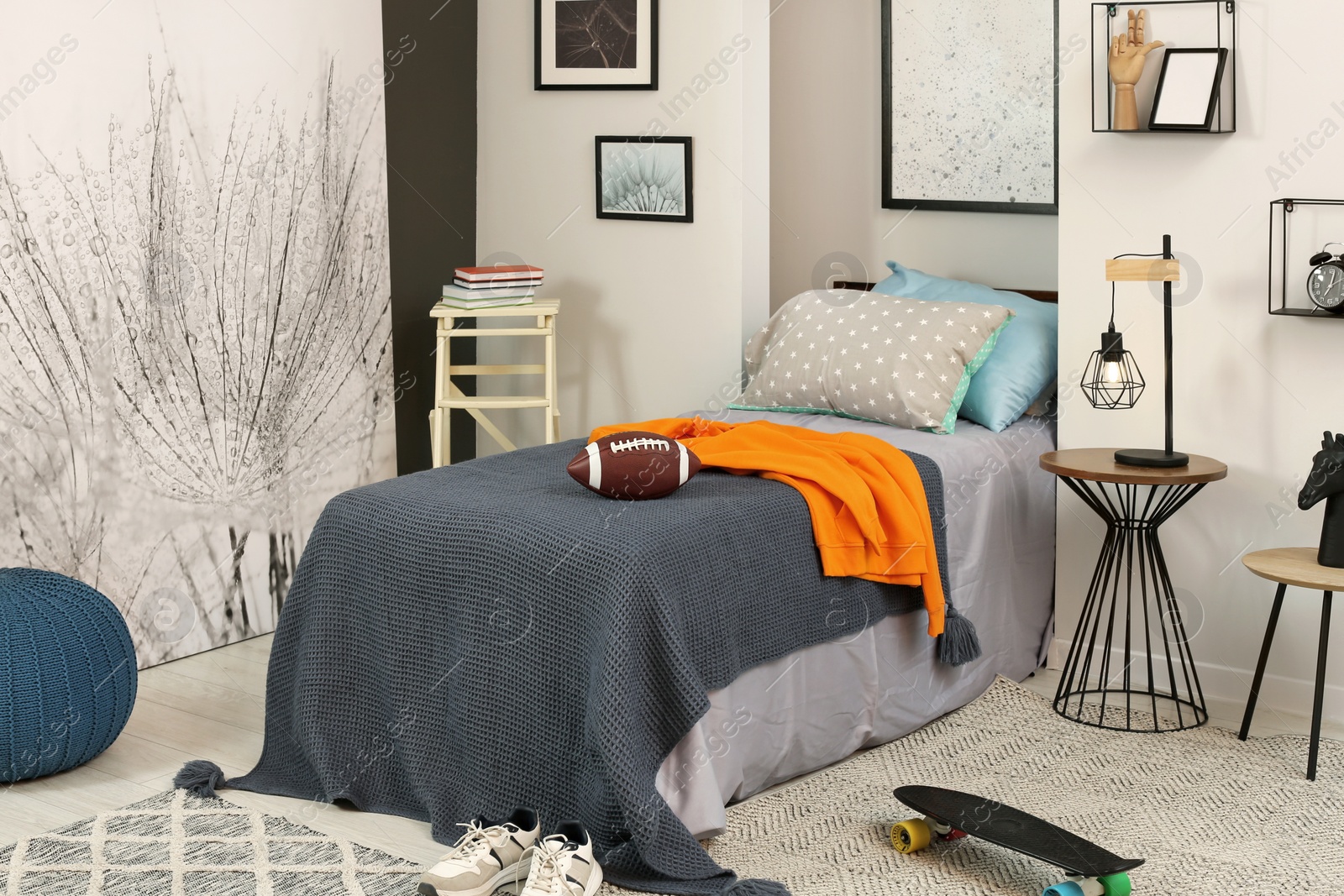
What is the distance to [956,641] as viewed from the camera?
3266 millimetres

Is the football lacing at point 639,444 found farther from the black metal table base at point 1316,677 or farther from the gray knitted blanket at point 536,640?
the black metal table base at point 1316,677

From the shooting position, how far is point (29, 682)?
2965mm

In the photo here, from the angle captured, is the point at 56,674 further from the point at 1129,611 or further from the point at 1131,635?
the point at 1131,635

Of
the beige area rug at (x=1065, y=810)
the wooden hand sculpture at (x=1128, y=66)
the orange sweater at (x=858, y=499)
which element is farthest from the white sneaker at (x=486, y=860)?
the wooden hand sculpture at (x=1128, y=66)

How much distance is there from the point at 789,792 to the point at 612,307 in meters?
2.14

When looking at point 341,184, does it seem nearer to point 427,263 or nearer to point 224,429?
point 427,263

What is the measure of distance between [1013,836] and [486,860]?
97 cm

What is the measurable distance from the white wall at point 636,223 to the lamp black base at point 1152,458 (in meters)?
1.41

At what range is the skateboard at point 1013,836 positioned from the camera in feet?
7.93

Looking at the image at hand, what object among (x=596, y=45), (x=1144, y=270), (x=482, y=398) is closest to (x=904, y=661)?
(x=1144, y=270)

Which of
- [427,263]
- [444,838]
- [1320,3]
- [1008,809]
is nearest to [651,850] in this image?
[444,838]

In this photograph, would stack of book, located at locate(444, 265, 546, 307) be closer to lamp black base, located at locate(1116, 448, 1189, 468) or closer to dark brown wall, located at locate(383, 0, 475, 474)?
dark brown wall, located at locate(383, 0, 475, 474)

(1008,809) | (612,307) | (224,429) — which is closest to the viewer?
(1008,809)

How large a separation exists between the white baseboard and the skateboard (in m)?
1.01
